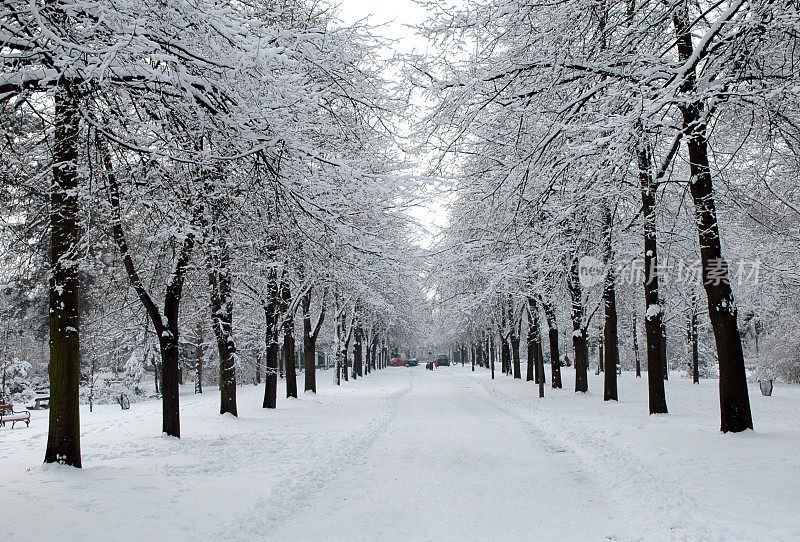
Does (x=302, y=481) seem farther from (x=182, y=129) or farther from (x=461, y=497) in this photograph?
(x=182, y=129)

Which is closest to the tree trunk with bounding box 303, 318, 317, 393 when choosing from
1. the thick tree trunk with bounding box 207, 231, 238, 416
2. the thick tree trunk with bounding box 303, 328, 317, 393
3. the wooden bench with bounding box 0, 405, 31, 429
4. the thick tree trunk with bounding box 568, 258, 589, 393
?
the thick tree trunk with bounding box 303, 328, 317, 393

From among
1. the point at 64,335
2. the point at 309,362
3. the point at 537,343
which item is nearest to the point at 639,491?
the point at 64,335

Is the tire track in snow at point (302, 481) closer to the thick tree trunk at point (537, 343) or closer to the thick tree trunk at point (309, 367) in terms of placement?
the thick tree trunk at point (537, 343)

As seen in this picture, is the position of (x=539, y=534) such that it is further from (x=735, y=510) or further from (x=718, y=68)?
(x=718, y=68)

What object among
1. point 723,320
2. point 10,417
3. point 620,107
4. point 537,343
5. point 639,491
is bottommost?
point 10,417

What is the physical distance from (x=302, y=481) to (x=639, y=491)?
14.2 feet

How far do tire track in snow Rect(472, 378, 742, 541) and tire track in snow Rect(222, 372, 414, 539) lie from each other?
3.68 meters

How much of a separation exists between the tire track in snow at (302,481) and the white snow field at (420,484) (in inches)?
1.1

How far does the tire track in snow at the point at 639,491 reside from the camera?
5273 mm

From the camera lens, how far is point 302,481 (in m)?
7.64

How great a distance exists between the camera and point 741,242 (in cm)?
1967

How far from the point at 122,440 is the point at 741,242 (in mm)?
20176

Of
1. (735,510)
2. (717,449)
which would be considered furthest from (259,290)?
(735,510)

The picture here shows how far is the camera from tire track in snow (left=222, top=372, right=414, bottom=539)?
18.7 ft
